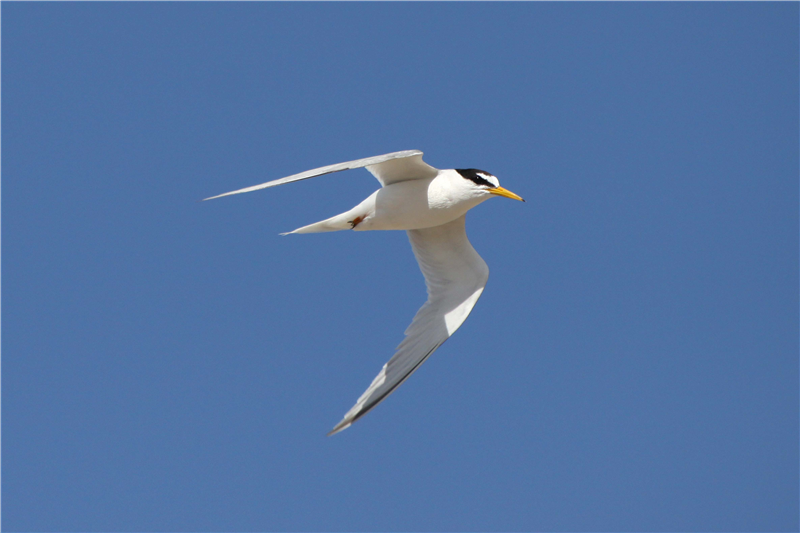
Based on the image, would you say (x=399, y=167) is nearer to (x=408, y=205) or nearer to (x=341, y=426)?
(x=408, y=205)

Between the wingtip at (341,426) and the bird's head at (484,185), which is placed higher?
the bird's head at (484,185)

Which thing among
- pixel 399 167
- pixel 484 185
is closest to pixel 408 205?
pixel 399 167

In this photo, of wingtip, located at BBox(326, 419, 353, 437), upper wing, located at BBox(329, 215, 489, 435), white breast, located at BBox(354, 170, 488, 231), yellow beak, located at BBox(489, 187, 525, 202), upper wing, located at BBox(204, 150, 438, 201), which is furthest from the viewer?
upper wing, located at BBox(329, 215, 489, 435)

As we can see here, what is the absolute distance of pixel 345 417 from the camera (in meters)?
8.03

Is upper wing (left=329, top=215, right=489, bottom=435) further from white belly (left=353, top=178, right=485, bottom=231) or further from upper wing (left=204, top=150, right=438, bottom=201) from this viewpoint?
upper wing (left=204, top=150, right=438, bottom=201)

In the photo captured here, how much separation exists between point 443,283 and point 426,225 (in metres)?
1.04

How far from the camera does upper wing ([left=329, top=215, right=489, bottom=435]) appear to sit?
9102mm

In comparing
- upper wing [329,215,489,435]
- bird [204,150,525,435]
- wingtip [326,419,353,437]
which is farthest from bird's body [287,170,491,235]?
wingtip [326,419,353,437]

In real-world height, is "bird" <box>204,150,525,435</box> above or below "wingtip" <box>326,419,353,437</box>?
above

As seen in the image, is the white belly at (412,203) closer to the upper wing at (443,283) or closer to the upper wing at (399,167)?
the upper wing at (399,167)

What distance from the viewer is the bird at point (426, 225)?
8430 millimetres

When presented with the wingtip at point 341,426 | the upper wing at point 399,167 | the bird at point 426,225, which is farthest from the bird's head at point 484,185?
the wingtip at point 341,426

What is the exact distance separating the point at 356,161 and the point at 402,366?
2.84 meters

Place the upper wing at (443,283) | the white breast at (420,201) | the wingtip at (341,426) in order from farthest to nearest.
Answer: the upper wing at (443,283)
the white breast at (420,201)
the wingtip at (341,426)
